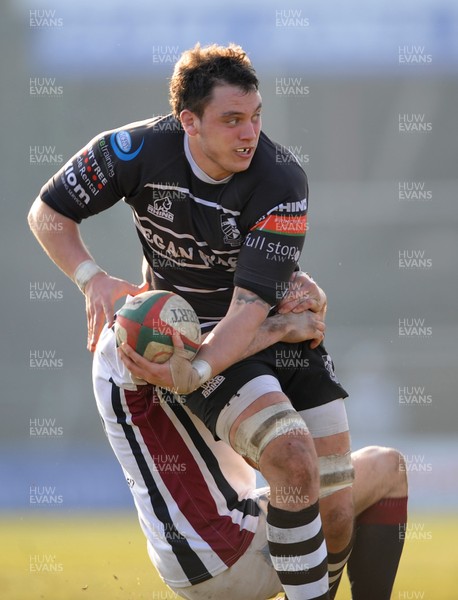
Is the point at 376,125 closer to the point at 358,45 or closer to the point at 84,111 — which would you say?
the point at 358,45

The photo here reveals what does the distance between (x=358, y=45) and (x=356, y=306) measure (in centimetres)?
215

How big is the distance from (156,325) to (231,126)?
756 mm

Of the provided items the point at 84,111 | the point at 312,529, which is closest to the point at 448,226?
the point at 84,111

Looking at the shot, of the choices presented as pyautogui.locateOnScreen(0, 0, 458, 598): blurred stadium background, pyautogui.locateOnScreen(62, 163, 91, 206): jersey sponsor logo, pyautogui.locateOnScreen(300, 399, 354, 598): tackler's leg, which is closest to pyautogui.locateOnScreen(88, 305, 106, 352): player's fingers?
pyautogui.locateOnScreen(62, 163, 91, 206): jersey sponsor logo

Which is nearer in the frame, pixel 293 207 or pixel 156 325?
pixel 156 325

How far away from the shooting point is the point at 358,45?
8156mm

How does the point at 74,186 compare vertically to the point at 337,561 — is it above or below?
above

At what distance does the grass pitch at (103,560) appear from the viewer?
481 cm

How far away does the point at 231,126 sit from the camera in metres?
3.50

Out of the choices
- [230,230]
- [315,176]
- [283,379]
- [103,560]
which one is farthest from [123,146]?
[315,176]

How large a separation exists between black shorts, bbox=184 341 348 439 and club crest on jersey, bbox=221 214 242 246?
0.43 meters

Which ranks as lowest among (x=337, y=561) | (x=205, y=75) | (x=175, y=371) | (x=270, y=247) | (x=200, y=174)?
(x=337, y=561)

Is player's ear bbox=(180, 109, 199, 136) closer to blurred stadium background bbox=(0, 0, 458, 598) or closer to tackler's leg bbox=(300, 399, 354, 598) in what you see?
tackler's leg bbox=(300, 399, 354, 598)

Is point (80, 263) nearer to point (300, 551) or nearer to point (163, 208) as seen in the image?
point (163, 208)
